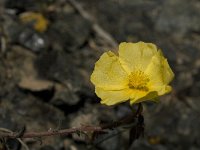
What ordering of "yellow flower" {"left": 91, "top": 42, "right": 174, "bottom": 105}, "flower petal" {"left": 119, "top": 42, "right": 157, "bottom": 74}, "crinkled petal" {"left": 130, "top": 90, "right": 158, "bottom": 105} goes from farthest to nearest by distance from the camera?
"flower petal" {"left": 119, "top": 42, "right": 157, "bottom": 74}
"yellow flower" {"left": 91, "top": 42, "right": 174, "bottom": 105}
"crinkled petal" {"left": 130, "top": 90, "right": 158, "bottom": 105}

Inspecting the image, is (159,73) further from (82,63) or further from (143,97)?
(82,63)

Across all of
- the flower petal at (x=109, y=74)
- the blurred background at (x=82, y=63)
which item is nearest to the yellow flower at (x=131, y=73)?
the flower petal at (x=109, y=74)

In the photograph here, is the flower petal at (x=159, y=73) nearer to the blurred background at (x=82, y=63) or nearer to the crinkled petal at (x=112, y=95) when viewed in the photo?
the crinkled petal at (x=112, y=95)

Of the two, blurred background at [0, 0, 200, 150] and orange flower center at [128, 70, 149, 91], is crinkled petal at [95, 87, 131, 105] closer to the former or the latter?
orange flower center at [128, 70, 149, 91]

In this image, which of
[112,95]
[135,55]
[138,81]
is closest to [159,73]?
[138,81]

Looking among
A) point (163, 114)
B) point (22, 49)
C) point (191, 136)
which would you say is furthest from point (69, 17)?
point (191, 136)

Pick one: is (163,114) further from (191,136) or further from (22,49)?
(22,49)

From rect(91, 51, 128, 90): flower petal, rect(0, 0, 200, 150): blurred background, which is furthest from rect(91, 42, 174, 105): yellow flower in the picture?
rect(0, 0, 200, 150): blurred background
